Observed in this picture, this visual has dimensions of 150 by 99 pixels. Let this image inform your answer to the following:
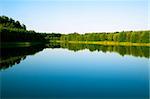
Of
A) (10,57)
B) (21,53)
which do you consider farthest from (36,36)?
(10,57)

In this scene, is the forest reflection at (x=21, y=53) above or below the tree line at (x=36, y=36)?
below

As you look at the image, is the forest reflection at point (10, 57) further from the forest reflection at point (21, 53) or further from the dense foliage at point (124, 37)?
the dense foliage at point (124, 37)

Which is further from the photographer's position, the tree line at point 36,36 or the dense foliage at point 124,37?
the dense foliage at point 124,37

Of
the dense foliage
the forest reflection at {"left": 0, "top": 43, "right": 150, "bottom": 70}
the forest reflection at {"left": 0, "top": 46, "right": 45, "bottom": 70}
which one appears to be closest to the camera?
the forest reflection at {"left": 0, "top": 46, "right": 45, "bottom": 70}

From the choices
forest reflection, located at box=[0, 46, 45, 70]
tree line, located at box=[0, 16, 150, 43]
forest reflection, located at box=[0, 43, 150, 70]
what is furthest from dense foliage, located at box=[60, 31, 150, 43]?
forest reflection, located at box=[0, 46, 45, 70]

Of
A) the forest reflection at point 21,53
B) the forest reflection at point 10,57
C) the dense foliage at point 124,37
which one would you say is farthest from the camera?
the dense foliage at point 124,37

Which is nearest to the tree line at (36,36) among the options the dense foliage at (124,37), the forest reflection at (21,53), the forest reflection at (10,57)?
the dense foliage at (124,37)

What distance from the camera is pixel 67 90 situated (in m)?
15.1

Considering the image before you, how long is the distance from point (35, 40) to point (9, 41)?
2954cm

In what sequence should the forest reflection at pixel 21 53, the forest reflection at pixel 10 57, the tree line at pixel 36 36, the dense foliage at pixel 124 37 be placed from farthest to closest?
the dense foliage at pixel 124 37
the tree line at pixel 36 36
the forest reflection at pixel 21 53
the forest reflection at pixel 10 57

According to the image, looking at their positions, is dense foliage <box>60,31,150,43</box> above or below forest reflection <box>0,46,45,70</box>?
above

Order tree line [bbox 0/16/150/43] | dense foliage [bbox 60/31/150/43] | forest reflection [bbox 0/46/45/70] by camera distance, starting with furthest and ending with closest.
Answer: dense foliage [bbox 60/31/150/43] → tree line [bbox 0/16/150/43] → forest reflection [bbox 0/46/45/70]

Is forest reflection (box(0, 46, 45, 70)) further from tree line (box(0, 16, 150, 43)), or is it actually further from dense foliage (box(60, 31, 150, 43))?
dense foliage (box(60, 31, 150, 43))

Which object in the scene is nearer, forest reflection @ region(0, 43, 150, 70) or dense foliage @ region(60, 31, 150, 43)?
forest reflection @ region(0, 43, 150, 70)
